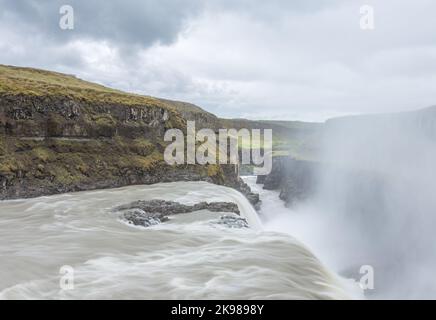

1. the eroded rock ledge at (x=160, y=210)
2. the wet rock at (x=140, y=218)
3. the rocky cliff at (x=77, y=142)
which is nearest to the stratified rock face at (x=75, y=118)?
the rocky cliff at (x=77, y=142)

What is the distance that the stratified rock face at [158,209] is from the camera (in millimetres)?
25266

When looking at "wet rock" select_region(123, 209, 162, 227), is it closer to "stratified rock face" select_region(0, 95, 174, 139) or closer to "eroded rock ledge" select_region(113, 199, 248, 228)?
"eroded rock ledge" select_region(113, 199, 248, 228)

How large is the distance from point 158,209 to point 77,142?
698 inches

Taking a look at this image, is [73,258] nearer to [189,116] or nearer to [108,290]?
[108,290]

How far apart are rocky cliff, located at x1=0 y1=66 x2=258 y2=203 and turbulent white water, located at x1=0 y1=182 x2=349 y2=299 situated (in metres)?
8.73

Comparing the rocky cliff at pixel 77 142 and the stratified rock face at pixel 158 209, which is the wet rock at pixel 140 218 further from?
the rocky cliff at pixel 77 142

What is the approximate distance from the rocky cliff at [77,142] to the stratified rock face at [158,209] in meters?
11.6

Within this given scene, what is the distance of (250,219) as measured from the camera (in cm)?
3189

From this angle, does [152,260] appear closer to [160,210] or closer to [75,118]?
[160,210]

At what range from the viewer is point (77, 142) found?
41.3 metres

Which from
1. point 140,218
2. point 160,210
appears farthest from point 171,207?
point 140,218

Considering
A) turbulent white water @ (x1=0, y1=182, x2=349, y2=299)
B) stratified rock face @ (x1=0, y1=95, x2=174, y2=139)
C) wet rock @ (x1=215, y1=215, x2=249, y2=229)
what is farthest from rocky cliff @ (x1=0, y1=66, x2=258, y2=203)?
wet rock @ (x1=215, y1=215, x2=249, y2=229)

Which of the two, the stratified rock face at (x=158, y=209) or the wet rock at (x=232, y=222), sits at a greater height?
the stratified rock face at (x=158, y=209)

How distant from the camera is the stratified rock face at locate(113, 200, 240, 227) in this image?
25266mm
